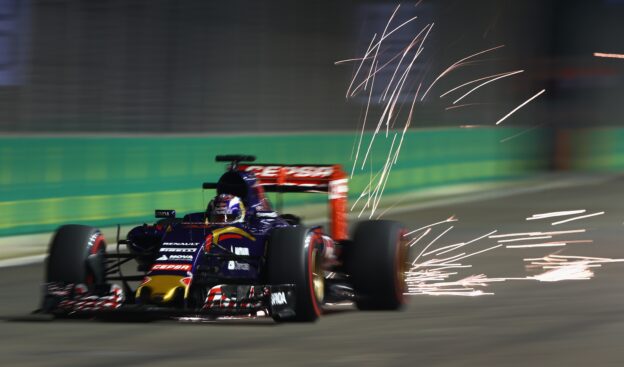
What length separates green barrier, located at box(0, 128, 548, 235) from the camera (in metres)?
17.9

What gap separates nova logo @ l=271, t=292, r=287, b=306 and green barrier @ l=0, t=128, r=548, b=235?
7540 mm

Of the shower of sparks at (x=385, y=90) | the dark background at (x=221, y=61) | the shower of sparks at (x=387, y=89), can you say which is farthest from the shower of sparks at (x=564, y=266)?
the shower of sparks at (x=385, y=90)

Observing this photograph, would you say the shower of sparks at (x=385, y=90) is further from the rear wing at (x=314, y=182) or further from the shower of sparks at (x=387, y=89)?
the rear wing at (x=314, y=182)

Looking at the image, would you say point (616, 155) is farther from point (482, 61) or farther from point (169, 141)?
point (169, 141)

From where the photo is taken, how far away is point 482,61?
34.9 m

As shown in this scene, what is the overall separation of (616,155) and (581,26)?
8.48 meters

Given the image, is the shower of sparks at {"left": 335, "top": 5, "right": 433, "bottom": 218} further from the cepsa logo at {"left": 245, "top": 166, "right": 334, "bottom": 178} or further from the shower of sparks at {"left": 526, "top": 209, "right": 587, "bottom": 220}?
the cepsa logo at {"left": 245, "top": 166, "right": 334, "bottom": 178}

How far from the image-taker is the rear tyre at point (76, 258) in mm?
11359

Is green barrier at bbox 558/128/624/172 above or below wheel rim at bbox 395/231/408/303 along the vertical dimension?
above

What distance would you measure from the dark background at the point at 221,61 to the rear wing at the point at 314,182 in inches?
276

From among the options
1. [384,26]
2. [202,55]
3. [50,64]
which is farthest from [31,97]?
[384,26]

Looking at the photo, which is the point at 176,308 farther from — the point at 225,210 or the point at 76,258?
the point at 225,210

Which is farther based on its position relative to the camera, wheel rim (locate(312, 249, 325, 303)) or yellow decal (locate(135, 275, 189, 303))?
wheel rim (locate(312, 249, 325, 303))

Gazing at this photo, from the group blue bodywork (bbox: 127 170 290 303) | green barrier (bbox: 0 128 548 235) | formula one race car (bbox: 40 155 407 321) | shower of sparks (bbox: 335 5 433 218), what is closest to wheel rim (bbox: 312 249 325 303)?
formula one race car (bbox: 40 155 407 321)
